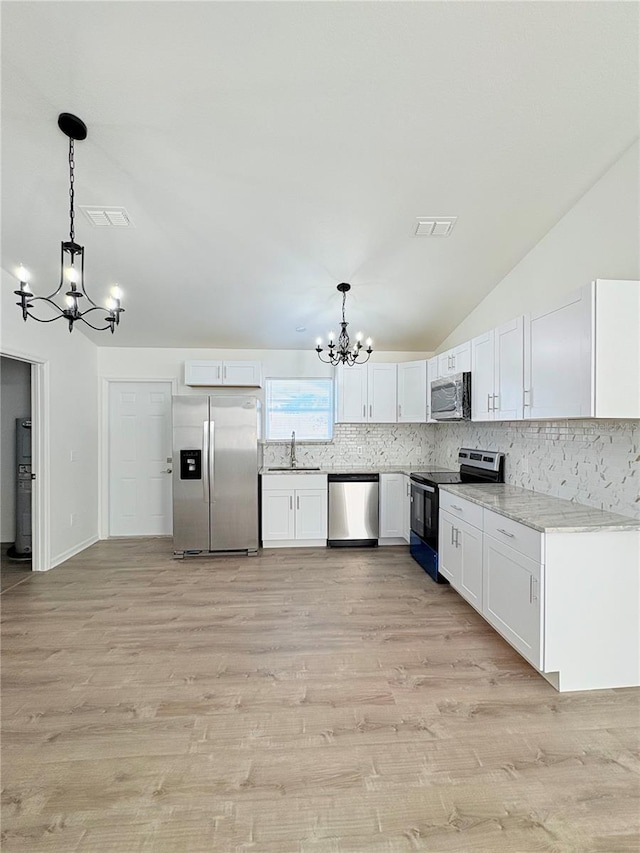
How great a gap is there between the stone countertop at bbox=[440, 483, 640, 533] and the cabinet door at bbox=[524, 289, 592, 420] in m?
0.58

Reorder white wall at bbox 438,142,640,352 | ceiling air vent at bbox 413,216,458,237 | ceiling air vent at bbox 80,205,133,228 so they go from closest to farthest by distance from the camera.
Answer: white wall at bbox 438,142,640,352 → ceiling air vent at bbox 80,205,133,228 → ceiling air vent at bbox 413,216,458,237

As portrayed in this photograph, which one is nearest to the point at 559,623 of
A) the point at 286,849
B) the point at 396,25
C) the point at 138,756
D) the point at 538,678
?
the point at 538,678

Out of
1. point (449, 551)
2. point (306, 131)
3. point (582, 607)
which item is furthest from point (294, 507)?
point (306, 131)

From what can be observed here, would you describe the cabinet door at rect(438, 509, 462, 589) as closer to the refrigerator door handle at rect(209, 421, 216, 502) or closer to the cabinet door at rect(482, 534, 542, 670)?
the cabinet door at rect(482, 534, 542, 670)

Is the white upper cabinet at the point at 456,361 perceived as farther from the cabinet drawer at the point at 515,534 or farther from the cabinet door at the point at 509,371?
the cabinet drawer at the point at 515,534

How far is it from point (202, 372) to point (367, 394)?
6.76ft

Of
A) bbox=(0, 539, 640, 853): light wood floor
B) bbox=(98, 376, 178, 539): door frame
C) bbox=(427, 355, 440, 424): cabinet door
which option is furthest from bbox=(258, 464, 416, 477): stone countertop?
bbox=(98, 376, 178, 539): door frame

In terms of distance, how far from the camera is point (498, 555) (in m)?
2.63

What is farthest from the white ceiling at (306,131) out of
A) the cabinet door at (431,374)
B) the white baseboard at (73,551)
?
the white baseboard at (73,551)

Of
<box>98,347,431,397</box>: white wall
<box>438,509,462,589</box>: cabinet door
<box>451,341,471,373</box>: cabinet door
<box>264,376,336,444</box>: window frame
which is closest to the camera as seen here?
<box>438,509,462,589</box>: cabinet door

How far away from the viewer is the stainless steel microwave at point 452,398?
3836mm

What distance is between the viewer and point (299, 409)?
552cm

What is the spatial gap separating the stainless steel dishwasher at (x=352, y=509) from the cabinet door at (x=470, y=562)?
163 centimetres

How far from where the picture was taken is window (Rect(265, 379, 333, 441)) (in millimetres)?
5504
